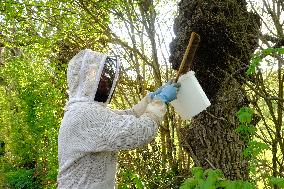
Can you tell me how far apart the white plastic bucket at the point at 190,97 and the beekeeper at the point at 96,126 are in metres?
0.10

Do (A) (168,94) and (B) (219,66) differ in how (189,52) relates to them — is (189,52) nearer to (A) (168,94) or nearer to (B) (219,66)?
(A) (168,94)

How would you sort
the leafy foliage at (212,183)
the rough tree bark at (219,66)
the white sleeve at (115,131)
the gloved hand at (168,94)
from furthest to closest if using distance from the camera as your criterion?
the rough tree bark at (219,66), the gloved hand at (168,94), the white sleeve at (115,131), the leafy foliage at (212,183)

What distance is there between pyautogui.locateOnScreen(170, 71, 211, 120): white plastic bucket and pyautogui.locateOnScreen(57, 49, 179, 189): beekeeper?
10cm

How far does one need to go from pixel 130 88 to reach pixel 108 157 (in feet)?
15.4

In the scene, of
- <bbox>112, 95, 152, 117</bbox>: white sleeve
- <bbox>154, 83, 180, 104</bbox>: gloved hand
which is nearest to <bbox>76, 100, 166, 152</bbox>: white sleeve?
<bbox>154, 83, 180, 104</bbox>: gloved hand

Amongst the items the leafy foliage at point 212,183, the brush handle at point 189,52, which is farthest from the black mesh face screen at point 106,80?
the leafy foliage at point 212,183

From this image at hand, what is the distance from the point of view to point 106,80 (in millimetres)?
3012

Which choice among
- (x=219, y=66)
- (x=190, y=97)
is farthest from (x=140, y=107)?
(x=219, y=66)

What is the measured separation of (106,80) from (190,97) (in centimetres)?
64

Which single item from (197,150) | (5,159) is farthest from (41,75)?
(197,150)

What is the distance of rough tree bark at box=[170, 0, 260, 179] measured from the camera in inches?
142

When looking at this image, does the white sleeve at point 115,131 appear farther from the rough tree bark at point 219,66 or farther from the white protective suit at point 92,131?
the rough tree bark at point 219,66

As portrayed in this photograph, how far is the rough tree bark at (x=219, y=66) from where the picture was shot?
360 cm

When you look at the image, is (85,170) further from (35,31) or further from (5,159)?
(5,159)
